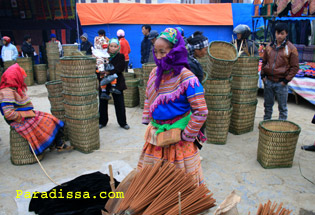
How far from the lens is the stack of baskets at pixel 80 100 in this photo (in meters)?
3.79

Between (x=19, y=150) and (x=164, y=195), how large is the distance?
3210mm

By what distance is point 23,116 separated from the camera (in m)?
3.58

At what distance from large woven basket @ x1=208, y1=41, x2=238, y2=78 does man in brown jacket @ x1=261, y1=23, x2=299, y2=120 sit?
0.83 meters

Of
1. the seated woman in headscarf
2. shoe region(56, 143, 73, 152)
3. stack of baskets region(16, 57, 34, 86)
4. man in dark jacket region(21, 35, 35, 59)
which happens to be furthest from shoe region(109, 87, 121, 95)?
man in dark jacket region(21, 35, 35, 59)

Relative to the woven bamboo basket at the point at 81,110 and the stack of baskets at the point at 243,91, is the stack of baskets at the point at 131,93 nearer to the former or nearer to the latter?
the woven bamboo basket at the point at 81,110

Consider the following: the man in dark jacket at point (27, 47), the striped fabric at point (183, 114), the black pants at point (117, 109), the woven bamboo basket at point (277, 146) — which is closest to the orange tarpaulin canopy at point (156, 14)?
the man in dark jacket at point (27, 47)

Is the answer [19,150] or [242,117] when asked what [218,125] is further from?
[19,150]

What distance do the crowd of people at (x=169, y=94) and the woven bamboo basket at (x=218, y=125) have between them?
0.77 meters

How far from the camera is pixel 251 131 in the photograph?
196 inches

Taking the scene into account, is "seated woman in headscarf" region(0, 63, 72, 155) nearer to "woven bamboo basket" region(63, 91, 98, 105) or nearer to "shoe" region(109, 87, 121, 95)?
"woven bamboo basket" region(63, 91, 98, 105)

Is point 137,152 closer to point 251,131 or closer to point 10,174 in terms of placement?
point 10,174

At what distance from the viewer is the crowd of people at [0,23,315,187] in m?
1.86

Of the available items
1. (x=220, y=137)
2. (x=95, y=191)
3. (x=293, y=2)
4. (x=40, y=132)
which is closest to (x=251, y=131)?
(x=220, y=137)

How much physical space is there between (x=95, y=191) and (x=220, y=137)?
2.42m
